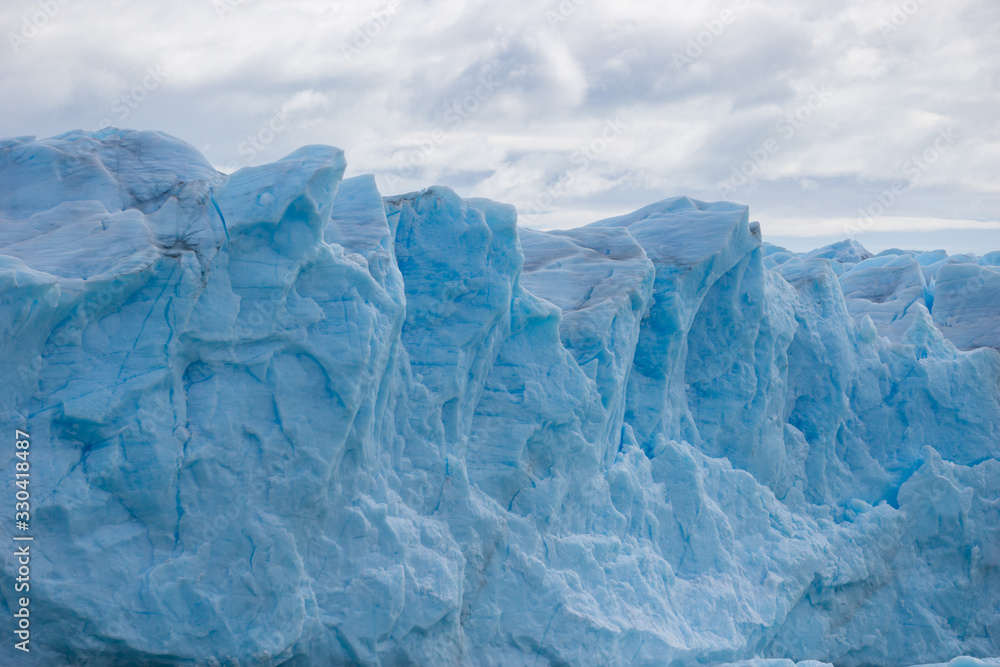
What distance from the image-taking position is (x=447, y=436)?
7699mm

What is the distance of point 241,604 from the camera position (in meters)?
6.18

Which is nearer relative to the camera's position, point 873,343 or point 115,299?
Answer: point 115,299

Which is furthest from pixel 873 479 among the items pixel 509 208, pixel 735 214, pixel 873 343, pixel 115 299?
pixel 115 299

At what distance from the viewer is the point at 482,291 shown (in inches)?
316

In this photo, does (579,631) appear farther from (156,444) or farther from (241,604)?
(156,444)

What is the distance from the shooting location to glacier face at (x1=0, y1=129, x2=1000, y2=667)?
19.7 ft

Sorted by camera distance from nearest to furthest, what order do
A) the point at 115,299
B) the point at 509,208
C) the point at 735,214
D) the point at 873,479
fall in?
the point at 115,299, the point at 509,208, the point at 735,214, the point at 873,479

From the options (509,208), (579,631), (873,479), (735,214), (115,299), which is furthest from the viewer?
(873,479)

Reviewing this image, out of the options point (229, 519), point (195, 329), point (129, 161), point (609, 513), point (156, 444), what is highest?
point (129, 161)

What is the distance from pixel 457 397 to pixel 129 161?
11.9 ft

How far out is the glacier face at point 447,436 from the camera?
6.02m

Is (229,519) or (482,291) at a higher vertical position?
(482,291)

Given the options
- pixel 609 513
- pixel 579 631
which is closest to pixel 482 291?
pixel 609 513

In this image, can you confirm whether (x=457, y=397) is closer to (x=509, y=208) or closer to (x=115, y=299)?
(x=509, y=208)
